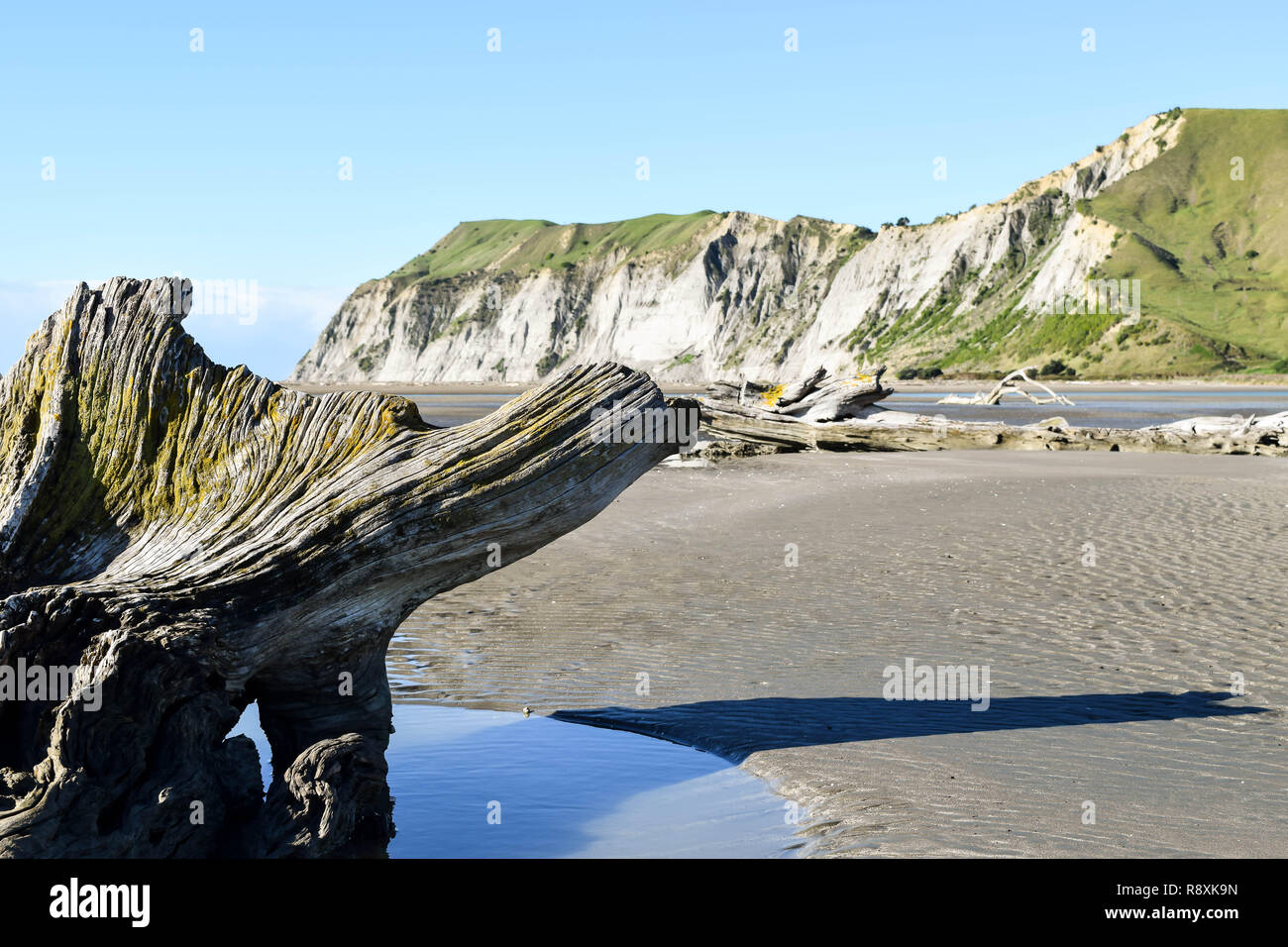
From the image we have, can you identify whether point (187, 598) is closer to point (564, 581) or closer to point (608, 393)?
point (608, 393)

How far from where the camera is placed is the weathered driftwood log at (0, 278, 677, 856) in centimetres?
515

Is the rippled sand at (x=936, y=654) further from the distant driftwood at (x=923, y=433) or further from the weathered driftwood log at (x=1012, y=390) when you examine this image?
the weathered driftwood log at (x=1012, y=390)

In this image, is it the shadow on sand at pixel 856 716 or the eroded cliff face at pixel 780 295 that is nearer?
the shadow on sand at pixel 856 716

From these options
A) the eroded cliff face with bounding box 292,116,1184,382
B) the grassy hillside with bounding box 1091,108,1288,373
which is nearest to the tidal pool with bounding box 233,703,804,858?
the grassy hillside with bounding box 1091,108,1288,373

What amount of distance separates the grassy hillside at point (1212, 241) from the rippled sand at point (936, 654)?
319 feet

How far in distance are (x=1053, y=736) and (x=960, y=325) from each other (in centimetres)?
13241

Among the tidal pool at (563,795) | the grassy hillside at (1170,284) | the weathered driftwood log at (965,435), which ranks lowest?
the tidal pool at (563,795)

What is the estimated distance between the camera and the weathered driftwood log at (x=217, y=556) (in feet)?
16.9

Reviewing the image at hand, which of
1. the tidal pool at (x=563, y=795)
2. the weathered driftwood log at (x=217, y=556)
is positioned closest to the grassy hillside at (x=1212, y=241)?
the tidal pool at (x=563, y=795)

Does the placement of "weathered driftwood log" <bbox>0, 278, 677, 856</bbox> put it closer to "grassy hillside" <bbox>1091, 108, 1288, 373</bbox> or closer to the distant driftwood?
the distant driftwood

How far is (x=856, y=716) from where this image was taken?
8148 millimetres
